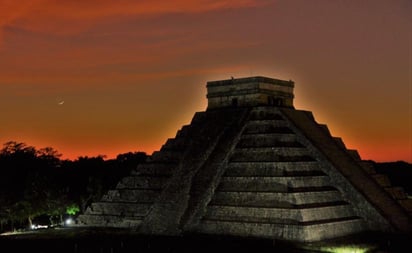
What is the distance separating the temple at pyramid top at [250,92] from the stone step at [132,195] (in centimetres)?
876

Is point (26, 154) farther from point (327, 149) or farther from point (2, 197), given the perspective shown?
point (327, 149)

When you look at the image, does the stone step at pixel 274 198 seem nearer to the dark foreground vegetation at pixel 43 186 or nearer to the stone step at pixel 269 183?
the stone step at pixel 269 183

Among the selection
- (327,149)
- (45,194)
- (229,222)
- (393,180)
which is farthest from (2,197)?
(393,180)

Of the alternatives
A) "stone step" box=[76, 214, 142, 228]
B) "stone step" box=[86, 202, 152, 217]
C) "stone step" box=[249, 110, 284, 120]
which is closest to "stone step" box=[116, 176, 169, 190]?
"stone step" box=[86, 202, 152, 217]

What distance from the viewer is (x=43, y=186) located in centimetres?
5150

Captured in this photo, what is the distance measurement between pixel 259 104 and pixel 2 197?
74.8 ft

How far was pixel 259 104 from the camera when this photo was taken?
4488cm

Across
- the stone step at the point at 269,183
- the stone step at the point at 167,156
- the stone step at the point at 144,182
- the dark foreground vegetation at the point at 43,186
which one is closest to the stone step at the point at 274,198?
the stone step at the point at 269,183

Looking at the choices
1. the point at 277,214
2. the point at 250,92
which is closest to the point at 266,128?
the point at 250,92

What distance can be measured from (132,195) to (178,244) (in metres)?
8.63

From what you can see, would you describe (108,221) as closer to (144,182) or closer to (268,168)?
(144,182)

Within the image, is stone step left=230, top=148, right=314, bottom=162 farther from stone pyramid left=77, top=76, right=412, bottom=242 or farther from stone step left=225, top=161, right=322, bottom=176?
stone step left=225, top=161, right=322, bottom=176

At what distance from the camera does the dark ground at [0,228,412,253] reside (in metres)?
34.0

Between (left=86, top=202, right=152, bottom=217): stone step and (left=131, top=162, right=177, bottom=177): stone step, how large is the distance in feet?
8.70
